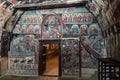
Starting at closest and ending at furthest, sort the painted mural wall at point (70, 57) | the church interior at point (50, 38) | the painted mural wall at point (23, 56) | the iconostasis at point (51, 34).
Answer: the church interior at point (50, 38), the iconostasis at point (51, 34), the painted mural wall at point (70, 57), the painted mural wall at point (23, 56)

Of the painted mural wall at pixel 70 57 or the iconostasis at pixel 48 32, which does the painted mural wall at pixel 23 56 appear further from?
the painted mural wall at pixel 70 57

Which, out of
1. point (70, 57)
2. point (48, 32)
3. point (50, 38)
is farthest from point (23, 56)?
point (70, 57)

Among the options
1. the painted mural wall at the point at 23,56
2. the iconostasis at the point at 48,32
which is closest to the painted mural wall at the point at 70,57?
the iconostasis at the point at 48,32

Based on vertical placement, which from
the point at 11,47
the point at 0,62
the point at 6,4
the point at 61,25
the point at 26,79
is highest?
the point at 6,4

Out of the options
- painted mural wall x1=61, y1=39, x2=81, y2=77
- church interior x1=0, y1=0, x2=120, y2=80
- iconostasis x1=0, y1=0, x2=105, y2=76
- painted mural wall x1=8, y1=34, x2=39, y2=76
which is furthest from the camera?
painted mural wall x1=8, y1=34, x2=39, y2=76

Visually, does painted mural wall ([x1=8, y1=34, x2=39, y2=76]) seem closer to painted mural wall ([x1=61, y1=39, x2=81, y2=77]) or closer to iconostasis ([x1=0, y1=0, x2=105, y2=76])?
iconostasis ([x1=0, y1=0, x2=105, y2=76])

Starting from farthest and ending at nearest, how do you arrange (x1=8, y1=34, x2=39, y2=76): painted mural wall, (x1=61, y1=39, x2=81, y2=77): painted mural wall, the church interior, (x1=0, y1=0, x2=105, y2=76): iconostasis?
1. (x1=8, y1=34, x2=39, y2=76): painted mural wall
2. (x1=61, y1=39, x2=81, y2=77): painted mural wall
3. (x1=0, y1=0, x2=105, y2=76): iconostasis
4. the church interior

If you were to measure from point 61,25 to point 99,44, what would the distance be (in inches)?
112

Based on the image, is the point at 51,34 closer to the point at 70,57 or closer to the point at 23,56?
the point at 70,57

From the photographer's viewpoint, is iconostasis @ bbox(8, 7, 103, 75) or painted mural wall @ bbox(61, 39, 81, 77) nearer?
iconostasis @ bbox(8, 7, 103, 75)

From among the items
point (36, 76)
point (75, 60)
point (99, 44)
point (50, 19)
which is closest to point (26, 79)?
point (36, 76)

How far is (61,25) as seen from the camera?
14234mm

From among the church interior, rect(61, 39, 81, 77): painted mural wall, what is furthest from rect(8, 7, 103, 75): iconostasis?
rect(61, 39, 81, 77): painted mural wall

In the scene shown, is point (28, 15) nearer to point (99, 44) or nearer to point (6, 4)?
point (6, 4)
